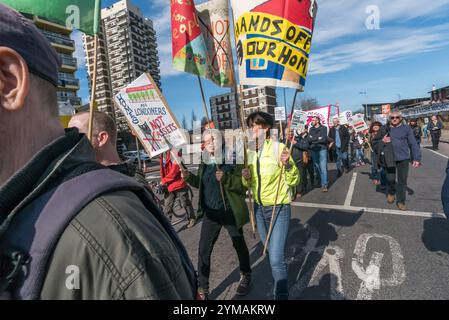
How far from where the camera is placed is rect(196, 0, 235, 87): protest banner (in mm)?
3291

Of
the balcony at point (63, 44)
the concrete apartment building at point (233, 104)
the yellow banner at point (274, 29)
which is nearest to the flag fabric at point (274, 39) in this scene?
the yellow banner at point (274, 29)

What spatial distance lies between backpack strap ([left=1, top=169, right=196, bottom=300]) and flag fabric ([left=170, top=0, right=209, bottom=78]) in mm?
2643

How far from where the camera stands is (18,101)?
0.73m

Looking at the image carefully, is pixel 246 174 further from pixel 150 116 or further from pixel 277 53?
pixel 150 116

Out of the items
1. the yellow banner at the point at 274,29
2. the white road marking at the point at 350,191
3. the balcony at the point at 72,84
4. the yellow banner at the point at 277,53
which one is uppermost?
the balcony at the point at 72,84

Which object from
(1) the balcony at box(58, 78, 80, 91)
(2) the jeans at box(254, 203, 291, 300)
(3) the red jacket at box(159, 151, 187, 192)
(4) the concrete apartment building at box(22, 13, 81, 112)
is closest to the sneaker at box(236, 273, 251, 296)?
(2) the jeans at box(254, 203, 291, 300)

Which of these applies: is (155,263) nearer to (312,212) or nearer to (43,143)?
(43,143)

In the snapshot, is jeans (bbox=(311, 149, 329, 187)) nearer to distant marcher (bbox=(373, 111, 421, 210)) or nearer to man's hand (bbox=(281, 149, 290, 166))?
distant marcher (bbox=(373, 111, 421, 210))

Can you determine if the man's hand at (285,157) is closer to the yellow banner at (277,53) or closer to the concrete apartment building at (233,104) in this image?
the yellow banner at (277,53)

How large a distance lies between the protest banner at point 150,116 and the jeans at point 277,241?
1445 millimetres

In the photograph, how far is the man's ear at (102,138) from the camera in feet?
9.38

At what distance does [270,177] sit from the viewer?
3.02m

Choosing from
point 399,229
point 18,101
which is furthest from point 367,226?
point 18,101
